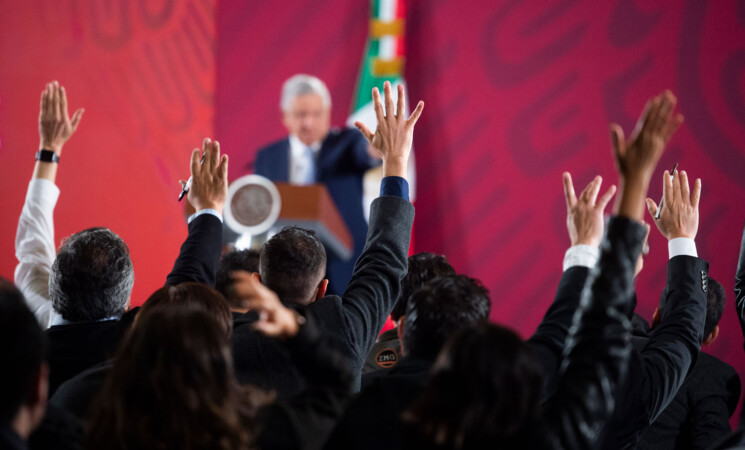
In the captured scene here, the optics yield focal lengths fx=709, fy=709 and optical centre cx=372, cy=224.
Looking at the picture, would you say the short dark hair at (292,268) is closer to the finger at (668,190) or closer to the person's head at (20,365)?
the person's head at (20,365)

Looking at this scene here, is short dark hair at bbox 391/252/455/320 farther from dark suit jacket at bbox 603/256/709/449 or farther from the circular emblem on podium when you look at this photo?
the circular emblem on podium

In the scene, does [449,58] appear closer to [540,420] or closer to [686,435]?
[686,435]

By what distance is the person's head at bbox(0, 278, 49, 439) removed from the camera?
3.02 ft

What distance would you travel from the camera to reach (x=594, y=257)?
1458 mm

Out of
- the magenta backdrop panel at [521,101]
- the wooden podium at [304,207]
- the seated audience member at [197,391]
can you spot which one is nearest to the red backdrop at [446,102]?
the magenta backdrop panel at [521,101]

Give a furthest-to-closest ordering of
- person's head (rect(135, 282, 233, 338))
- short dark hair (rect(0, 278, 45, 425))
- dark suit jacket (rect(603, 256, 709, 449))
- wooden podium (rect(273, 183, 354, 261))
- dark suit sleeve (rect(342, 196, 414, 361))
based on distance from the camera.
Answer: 1. wooden podium (rect(273, 183, 354, 261))
2. dark suit sleeve (rect(342, 196, 414, 361))
3. dark suit jacket (rect(603, 256, 709, 449))
4. person's head (rect(135, 282, 233, 338))
5. short dark hair (rect(0, 278, 45, 425))

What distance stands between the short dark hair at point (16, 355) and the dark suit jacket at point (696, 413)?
1.84 m

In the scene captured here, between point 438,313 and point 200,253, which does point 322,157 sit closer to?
point 200,253

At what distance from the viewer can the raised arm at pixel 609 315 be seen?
108 centimetres

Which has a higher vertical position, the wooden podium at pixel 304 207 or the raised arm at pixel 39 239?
the wooden podium at pixel 304 207

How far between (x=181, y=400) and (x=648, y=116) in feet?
2.83

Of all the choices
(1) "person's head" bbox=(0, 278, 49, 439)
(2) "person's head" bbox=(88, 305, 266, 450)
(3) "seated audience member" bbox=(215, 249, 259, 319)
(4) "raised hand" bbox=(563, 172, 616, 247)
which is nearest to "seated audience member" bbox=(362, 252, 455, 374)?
(4) "raised hand" bbox=(563, 172, 616, 247)

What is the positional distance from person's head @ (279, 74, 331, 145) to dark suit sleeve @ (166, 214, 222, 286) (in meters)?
2.98

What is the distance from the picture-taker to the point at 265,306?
3.37 feet
